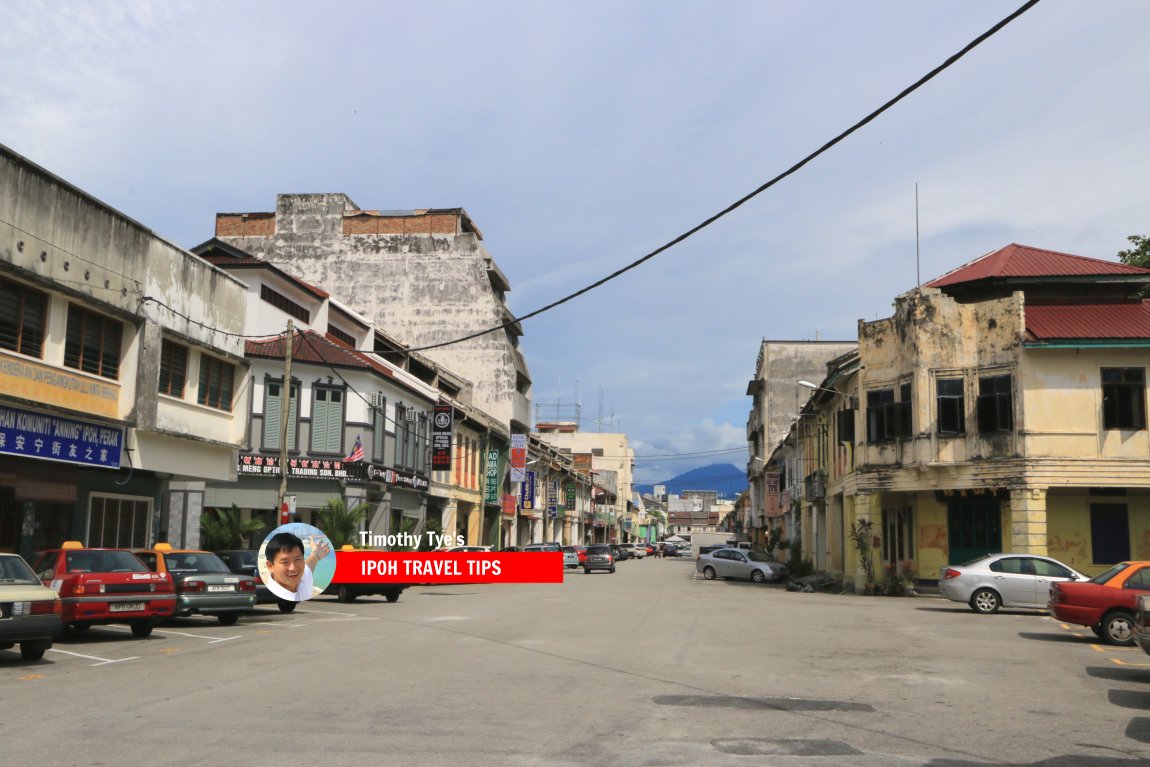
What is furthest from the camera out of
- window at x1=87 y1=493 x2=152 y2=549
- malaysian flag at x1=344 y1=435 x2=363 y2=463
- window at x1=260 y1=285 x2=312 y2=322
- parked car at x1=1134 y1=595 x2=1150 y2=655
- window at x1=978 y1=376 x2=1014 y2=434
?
window at x1=260 y1=285 x2=312 y2=322

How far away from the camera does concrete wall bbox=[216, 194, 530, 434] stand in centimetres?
6072

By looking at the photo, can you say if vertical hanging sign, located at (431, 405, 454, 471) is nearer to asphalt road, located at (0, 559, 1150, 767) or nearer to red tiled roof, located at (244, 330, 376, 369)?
red tiled roof, located at (244, 330, 376, 369)

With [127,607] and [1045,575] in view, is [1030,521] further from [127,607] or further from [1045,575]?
[127,607]

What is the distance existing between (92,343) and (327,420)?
53.1ft

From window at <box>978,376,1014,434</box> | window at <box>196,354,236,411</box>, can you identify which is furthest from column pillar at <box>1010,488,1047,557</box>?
window at <box>196,354,236,411</box>

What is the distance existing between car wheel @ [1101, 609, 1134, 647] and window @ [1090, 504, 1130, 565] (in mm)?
16508

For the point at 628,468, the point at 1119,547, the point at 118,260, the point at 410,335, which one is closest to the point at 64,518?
the point at 118,260

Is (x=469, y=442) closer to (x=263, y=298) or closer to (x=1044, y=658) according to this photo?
(x=263, y=298)

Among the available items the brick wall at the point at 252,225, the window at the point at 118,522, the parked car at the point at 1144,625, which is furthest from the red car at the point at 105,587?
the brick wall at the point at 252,225

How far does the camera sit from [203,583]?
1966 centimetres

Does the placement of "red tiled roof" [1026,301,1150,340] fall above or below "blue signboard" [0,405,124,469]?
above

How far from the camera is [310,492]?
38250 mm

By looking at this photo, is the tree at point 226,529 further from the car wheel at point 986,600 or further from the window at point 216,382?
the car wheel at point 986,600

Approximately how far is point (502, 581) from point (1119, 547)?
21.8m
